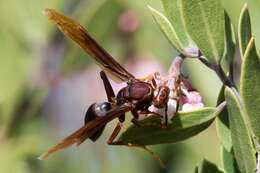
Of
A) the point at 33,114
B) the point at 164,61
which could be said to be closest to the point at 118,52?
the point at 164,61

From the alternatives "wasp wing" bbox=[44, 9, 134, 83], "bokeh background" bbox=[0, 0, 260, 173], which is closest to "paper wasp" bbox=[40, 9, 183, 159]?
"wasp wing" bbox=[44, 9, 134, 83]

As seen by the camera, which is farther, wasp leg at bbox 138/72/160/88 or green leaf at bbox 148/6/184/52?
wasp leg at bbox 138/72/160/88

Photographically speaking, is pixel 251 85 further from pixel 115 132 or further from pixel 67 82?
pixel 67 82

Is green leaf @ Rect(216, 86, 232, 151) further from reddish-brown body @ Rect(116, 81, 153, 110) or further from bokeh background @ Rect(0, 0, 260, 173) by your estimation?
bokeh background @ Rect(0, 0, 260, 173)

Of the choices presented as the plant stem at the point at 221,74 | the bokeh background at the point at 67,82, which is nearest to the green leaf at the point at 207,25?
the plant stem at the point at 221,74

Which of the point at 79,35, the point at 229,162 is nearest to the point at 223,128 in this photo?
the point at 229,162
